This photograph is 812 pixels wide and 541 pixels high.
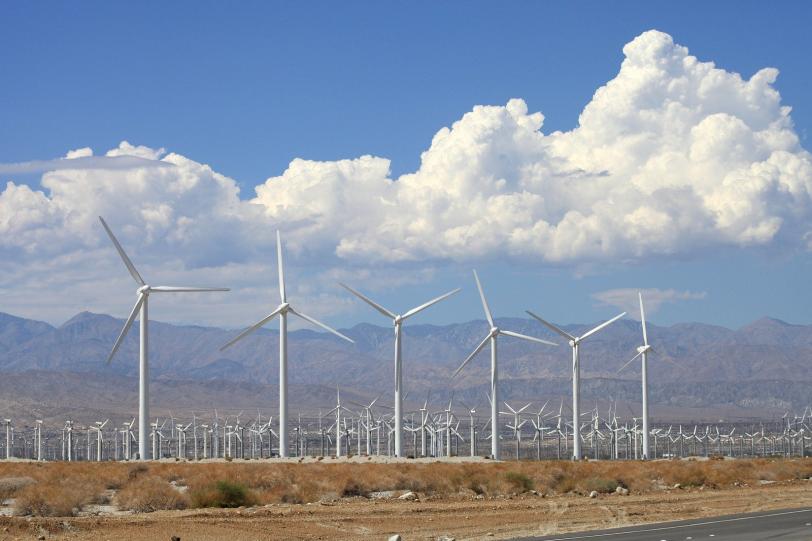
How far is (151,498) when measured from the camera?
158ft

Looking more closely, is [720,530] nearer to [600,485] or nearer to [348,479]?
[600,485]

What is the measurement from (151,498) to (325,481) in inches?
381

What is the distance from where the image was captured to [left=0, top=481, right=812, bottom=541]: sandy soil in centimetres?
3875

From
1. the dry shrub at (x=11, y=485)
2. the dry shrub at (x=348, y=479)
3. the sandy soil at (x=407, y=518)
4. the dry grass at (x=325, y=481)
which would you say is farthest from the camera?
the dry shrub at (x=11, y=485)

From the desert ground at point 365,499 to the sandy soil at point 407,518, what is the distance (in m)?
0.05

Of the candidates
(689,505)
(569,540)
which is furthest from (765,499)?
(569,540)

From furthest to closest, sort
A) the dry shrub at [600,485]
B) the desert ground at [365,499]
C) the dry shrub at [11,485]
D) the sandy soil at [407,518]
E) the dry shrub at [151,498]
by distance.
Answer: the dry shrub at [600,485] < the dry shrub at [11,485] < the dry shrub at [151,498] < the desert ground at [365,499] < the sandy soil at [407,518]

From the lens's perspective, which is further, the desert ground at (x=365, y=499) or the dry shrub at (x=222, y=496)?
the dry shrub at (x=222, y=496)

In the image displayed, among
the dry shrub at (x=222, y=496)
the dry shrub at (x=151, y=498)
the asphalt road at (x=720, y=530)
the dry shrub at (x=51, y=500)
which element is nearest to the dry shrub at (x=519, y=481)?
the dry shrub at (x=222, y=496)

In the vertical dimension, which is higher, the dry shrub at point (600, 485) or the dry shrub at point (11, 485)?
the dry shrub at point (11, 485)

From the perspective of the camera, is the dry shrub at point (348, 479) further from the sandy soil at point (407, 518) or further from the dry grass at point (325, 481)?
the sandy soil at point (407, 518)

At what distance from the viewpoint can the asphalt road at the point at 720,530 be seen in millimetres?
34562

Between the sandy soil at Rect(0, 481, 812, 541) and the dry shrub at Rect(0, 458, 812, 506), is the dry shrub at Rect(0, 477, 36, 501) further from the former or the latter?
the sandy soil at Rect(0, 481, 812, 541)

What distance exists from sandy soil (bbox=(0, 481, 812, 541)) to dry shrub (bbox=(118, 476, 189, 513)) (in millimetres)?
1611
